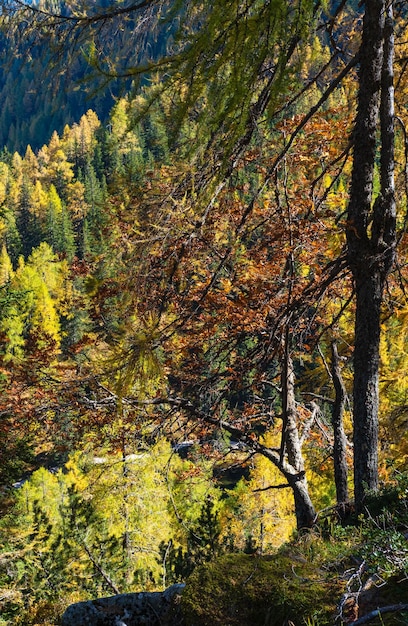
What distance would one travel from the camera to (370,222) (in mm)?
4023

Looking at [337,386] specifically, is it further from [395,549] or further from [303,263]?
[395,549]

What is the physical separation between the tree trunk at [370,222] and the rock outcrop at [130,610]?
1.73 meters

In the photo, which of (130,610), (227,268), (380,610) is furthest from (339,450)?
(380,610)

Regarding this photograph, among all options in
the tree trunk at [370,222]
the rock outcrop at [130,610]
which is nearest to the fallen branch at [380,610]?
the rock outcrop at [130,610]

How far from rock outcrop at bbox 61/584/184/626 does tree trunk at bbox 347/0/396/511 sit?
1.73 meters

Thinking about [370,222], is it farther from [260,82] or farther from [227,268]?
[227,268]

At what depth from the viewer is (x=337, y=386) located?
827cm

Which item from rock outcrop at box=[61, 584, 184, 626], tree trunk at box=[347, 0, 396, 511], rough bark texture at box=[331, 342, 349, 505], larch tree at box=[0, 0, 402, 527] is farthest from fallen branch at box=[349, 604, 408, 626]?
rough bark texture at box=[331, 342, 349, 505]

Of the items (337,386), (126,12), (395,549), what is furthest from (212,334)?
(395,549)

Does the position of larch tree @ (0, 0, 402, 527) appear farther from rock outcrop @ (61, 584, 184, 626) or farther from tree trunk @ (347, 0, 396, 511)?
rock outcrop @ (61, 584, 184, 626)

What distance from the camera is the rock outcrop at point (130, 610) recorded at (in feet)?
11.8

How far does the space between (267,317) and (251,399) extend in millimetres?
2367

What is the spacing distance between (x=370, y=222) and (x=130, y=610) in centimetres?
361

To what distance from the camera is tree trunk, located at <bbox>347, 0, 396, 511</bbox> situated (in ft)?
12.2
